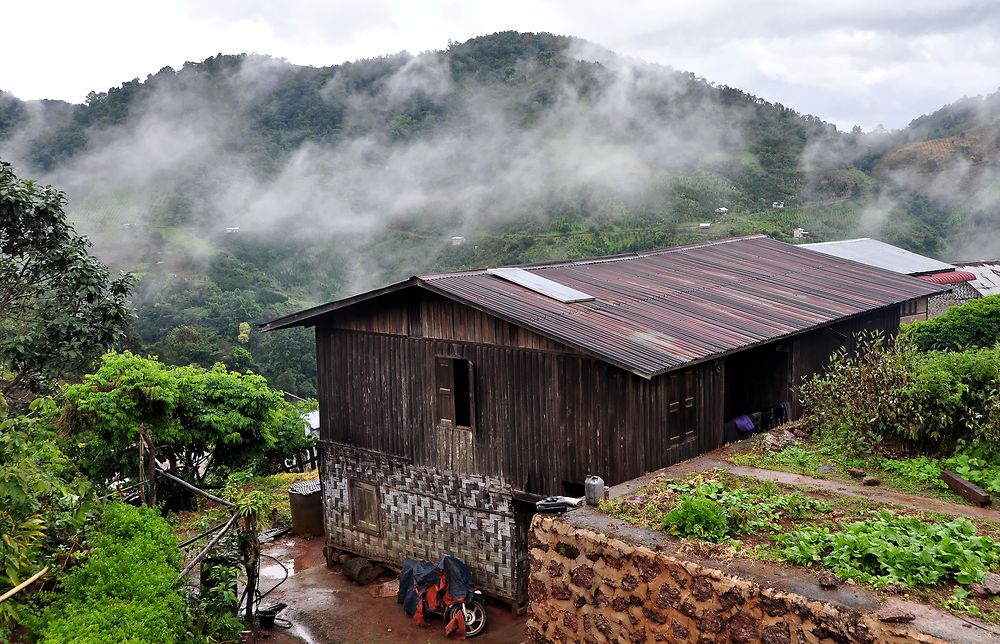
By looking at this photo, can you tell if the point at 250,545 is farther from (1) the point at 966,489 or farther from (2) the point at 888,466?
(1) the point at 966,489

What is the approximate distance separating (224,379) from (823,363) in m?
13.8

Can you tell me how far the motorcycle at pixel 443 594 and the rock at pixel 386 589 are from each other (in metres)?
1.01

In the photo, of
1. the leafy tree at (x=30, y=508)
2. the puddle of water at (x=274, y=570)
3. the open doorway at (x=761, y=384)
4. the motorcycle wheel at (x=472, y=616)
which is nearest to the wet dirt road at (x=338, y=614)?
the puddle of water at (x=274, y=570)

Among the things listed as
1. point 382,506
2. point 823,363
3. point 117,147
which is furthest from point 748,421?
point 117,147

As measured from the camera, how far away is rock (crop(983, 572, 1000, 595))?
19.6 ft

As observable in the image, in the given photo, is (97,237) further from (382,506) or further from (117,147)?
(382,506)

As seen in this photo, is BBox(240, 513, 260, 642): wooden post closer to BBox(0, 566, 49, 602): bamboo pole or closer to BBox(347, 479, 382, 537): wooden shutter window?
BBox(0, 566, 49, 602): bamboo pole

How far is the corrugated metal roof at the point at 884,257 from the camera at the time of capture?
25.3 meters

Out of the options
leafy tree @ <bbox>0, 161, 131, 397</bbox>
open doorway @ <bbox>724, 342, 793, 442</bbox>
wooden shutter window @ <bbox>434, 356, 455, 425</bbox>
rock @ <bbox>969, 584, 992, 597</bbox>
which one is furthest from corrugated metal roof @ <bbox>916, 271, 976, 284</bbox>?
leafy tree @ <bbox>0, 161, 131, 397</bbox>

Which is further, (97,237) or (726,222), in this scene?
(97,237)

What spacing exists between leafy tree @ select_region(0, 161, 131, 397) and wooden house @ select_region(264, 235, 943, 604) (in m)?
3.20

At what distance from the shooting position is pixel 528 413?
38.7 ft

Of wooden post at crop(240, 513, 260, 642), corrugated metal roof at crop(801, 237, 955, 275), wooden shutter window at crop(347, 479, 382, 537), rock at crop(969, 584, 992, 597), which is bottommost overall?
wooden shutter window at crop(347, 479, 382, 537)

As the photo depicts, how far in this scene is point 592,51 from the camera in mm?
92062
